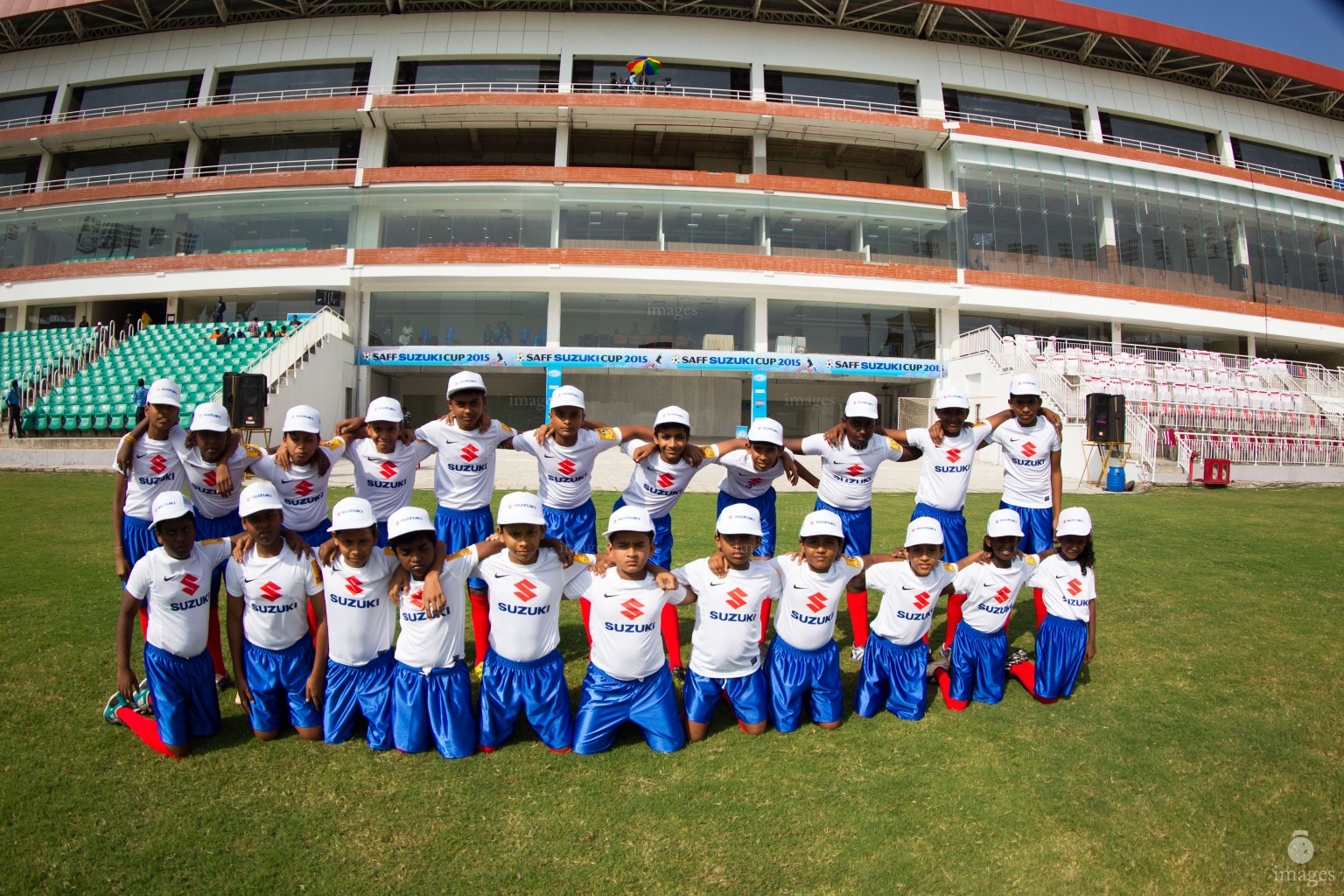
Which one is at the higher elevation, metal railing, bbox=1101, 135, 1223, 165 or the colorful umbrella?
the colorful umbrella

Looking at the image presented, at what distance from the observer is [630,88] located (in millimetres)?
27672

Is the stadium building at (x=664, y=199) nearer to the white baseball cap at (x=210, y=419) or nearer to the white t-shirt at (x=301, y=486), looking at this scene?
the white baseball cap at (x=210, y=419)

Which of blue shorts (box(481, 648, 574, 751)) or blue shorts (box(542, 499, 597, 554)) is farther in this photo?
blue shorts (box(542, 499, 597, 554))

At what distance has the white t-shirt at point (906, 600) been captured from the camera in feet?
13.6

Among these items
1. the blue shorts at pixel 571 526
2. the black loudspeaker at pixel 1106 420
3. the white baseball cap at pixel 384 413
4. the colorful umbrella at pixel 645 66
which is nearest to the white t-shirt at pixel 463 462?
the white baseball cap at pixel 384 413

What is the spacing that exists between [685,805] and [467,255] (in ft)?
83.1

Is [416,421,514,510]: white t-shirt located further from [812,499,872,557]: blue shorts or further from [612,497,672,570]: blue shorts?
[812,499,872,557]: blue shorts

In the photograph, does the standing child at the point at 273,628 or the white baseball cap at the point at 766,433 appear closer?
the standing child at the point at 273,628

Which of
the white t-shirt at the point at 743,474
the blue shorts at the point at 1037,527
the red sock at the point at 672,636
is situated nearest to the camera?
the red sock at the point at 672,636

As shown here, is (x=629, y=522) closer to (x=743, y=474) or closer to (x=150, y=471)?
(x=743, y=474)

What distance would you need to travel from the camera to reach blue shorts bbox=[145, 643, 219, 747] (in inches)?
138

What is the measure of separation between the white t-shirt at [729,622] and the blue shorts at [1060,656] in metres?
1.97

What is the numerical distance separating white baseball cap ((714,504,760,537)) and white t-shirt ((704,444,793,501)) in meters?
1.13

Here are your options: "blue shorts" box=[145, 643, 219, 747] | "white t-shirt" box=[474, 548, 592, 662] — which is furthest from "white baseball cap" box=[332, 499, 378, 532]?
"blue shorts" box=[145, 643, 219, 747]
